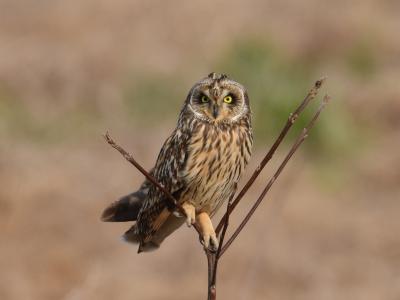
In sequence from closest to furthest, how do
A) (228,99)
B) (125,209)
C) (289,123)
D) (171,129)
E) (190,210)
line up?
1. (289,123)
2. (228,99)
3. (190,210)
4. (125,209)
5. (171,129)

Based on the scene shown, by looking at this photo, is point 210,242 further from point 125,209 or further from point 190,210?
point 125,209

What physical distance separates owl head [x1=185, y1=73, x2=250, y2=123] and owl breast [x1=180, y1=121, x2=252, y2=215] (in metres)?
0.05

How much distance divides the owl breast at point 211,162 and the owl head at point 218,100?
0.18 ft

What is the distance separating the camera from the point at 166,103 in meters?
13.0

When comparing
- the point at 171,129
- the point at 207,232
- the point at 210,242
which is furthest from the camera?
the point at 171,129

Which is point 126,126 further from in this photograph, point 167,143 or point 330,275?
point 167,143

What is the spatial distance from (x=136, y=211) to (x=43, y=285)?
3.46 m

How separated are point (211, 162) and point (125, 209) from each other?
48cm

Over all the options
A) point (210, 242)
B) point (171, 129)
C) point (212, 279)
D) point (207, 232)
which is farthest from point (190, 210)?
point (171, 129)

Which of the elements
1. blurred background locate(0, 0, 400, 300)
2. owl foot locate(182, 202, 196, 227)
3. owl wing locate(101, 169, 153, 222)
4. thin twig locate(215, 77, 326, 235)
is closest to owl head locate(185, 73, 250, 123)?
owl foot locate(182, 202, 196, 227)

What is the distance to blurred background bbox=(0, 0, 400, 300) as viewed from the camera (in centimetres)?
900

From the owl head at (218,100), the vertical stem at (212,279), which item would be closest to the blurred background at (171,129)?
the owl head at (218,100)

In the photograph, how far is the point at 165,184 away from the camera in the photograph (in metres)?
4.44

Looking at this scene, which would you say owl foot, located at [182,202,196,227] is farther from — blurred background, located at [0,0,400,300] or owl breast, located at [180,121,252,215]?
blurred background, located at [0,0,400,300]
